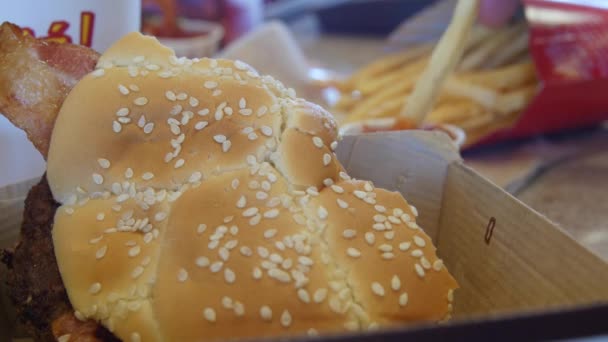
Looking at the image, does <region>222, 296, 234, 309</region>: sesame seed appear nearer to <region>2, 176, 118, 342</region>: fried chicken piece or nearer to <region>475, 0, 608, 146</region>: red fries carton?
<region>2, 176, 118, 342</region>: fried chicken piece

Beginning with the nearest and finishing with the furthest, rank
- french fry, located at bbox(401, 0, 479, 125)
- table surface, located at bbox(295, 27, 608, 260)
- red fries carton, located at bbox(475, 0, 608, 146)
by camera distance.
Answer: french fry, located at bbox(401, 0, 479, 125), table surface, located at bbox(295, 27, 608, 260), red fries carton, located at bbox(475, 0, 608, 146)

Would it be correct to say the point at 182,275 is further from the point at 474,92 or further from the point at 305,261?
the point at 474,92

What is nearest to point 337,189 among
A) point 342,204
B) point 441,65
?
point 342,204

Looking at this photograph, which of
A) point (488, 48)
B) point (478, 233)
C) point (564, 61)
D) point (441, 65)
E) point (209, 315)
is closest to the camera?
point (209, 315)

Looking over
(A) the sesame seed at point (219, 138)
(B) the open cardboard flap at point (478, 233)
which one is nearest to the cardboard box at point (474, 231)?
(B) the open cardboard flap at point (478, 233)

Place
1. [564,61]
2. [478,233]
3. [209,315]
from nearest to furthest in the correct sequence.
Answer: [209,315], [478,233], [564,61]

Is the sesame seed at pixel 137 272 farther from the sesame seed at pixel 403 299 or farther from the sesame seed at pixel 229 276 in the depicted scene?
the sesame seed at pixel 403 299

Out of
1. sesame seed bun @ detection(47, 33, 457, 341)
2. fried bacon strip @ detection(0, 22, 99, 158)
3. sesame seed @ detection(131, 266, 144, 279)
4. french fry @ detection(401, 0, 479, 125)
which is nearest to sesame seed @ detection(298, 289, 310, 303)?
sesame seed bun @ detection(47, 33, 457, 341)
